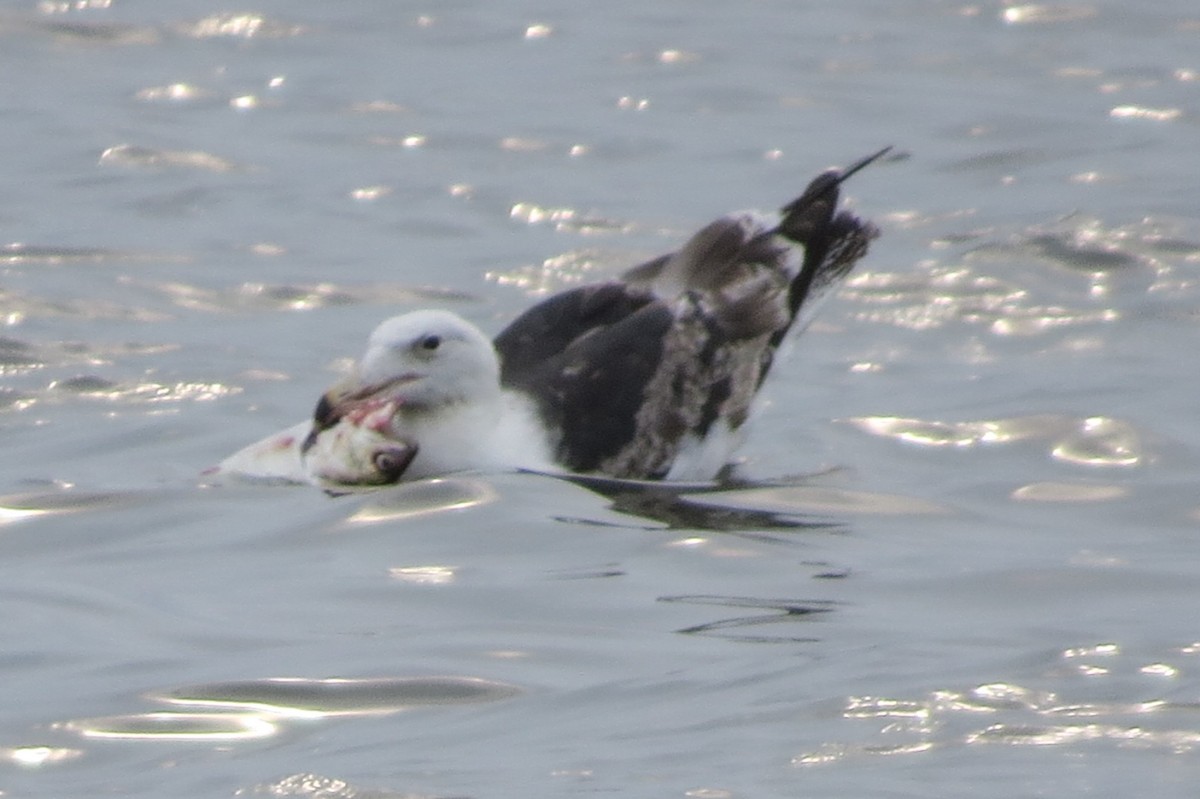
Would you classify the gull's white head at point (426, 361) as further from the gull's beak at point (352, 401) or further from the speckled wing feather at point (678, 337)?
the speckled wing feather at point (678, 337)

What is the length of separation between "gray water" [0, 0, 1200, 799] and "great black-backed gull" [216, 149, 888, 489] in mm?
265

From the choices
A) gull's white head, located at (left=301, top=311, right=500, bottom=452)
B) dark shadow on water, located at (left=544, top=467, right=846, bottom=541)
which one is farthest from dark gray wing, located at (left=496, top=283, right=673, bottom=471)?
gull's white head, located at (left=301, top=311, right=500, bottom=452)

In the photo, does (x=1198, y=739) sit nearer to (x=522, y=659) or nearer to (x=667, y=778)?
(x=667, y=778)

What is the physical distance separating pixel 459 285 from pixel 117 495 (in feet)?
15.3

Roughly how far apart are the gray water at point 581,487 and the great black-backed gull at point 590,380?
0.87 ft

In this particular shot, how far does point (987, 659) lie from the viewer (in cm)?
655

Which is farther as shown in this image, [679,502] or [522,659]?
[679,502]

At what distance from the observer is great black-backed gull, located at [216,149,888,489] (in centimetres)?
918

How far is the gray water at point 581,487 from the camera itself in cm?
594

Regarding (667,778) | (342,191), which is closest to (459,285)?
(342,191)

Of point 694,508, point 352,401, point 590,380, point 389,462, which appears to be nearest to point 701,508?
point 694,508

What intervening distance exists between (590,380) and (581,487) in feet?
1.69

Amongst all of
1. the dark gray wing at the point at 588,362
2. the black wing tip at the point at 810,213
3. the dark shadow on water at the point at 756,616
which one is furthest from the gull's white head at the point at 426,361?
the dark shadow on water at the point at 756,616

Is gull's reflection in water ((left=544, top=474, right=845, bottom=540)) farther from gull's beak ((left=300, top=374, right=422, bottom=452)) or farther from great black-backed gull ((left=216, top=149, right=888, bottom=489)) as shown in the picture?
gull's beak ((left=300, top=374, right=422, bottom=452))
